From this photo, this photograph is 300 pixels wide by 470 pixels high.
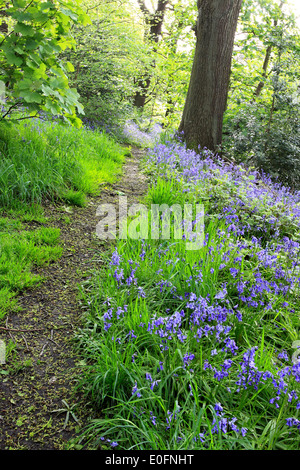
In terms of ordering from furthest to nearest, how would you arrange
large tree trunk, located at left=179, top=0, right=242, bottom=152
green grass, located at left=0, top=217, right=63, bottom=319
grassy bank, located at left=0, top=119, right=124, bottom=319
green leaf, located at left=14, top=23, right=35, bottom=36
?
large tree trunk, located at left=179, top=0, right=242, bottom=152, green leaf, located at left=14, top=23, right=35, bottom=36, grassy bank, located at left=0, top=119, right=124, bottom=319, green grass, located at left=0, top=217, right=63, bottom=319

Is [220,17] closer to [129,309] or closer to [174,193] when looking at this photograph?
[174,193]

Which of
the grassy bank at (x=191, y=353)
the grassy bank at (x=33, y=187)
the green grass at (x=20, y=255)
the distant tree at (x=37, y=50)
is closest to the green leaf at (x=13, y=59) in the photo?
the distant tree at (x=37, y=50)

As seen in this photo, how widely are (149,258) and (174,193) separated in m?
1.59

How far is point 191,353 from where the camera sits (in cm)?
188

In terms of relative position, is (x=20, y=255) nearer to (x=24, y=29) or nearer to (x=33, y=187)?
(x=33, y=187)

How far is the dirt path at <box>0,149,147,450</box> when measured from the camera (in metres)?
1.64

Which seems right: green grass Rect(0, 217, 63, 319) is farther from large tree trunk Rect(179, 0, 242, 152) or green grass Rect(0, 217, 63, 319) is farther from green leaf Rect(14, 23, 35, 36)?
large tree trunk Rect(179, 0, 242, 152)

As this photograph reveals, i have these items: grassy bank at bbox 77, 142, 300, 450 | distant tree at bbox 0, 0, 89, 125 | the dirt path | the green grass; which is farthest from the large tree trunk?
the green grass

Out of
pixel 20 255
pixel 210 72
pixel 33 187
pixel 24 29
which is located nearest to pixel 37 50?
pixel 24 29

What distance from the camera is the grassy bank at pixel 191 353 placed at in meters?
1.55

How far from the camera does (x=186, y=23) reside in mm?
10047

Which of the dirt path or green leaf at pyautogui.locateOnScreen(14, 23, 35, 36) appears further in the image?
Result: green leaf at pyautogui.locateOnScreen(14, 23, 35, 36)

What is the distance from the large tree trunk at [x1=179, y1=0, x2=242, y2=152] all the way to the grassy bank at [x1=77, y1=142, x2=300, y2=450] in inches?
163

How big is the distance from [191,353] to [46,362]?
0.93 meters
